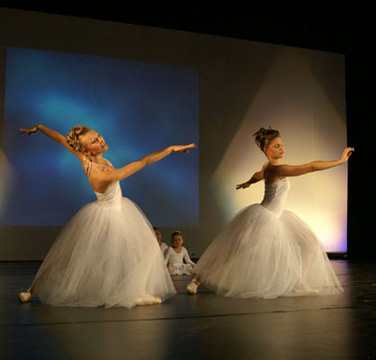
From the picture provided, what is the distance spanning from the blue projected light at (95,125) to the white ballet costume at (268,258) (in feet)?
11.8

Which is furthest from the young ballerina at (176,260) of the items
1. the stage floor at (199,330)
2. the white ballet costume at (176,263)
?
the stage floor at (199,330)

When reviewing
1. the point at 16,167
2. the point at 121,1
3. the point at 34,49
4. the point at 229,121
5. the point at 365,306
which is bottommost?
the point at 365,306

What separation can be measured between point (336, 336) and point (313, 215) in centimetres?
608

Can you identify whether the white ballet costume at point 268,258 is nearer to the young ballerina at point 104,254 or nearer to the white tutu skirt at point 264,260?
the white tutu skirt at point 264,260

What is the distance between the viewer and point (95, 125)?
6.86 metres

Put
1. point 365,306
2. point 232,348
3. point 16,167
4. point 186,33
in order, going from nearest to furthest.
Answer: point 232,348, point 365,306, point 16,167, point 186,33

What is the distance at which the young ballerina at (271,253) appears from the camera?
320 cm

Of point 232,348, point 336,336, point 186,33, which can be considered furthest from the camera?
point 186,33

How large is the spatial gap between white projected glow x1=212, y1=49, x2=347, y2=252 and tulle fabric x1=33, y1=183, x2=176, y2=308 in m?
4.70

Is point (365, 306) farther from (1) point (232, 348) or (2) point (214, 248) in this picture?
(1) point (232, 348)

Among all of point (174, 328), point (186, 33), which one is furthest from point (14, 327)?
point (186, 33)

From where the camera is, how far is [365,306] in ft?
8.87

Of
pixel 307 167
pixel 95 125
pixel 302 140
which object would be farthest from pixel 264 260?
pixel 302 140

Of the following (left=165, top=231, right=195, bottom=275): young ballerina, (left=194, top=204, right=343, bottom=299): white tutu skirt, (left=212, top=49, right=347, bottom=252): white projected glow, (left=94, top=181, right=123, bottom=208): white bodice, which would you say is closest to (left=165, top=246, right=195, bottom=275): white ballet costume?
(left=165, top=231, right=195, bottom=275): young ballerina
